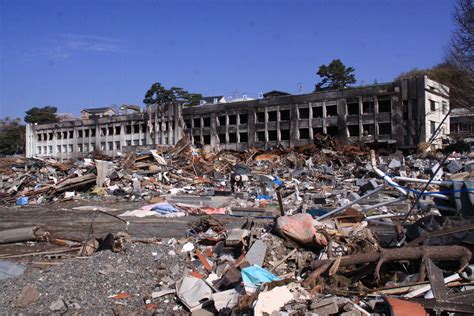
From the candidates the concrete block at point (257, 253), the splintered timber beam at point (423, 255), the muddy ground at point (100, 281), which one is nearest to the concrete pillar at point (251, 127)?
the muddy ground at point (100, 281)

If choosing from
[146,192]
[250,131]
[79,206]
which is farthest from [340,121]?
[79,206]

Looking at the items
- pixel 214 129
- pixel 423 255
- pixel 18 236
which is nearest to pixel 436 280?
pixel 423 255

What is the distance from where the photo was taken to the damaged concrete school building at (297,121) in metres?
35.0

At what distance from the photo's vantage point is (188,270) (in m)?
6.32

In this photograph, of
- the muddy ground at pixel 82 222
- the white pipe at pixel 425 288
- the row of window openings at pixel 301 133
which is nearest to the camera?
the white pipe at pixel 425 288

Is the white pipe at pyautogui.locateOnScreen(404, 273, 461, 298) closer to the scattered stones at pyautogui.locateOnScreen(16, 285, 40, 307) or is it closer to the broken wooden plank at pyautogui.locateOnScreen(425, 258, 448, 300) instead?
the broken wooden plank at pyautogui.locateOnScreen(425, 258, 448, 300)

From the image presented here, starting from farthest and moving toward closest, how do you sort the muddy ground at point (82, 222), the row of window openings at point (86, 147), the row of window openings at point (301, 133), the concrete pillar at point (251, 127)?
the row of window openings at point (86, 147)
the concrete pillar at point (251, 127)
the row of window openings at point (301, 133)
the muddy ground at point (82, 222)

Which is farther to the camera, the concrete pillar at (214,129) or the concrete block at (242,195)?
the concrete pillar at (214,129)

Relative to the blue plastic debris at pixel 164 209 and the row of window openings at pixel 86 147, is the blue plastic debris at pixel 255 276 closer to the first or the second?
the blue plastic debris at pixel 164 209

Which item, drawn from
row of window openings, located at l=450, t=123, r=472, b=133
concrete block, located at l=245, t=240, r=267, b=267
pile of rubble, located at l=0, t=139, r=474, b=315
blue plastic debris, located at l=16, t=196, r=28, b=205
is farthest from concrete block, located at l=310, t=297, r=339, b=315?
row of window openings, located at l=450, t=123, r=472, b=133

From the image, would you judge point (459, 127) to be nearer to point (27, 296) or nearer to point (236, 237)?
point (236, 237)

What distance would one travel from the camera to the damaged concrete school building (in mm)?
35000

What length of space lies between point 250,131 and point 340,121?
8.27 metres

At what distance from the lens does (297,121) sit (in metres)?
40.3
